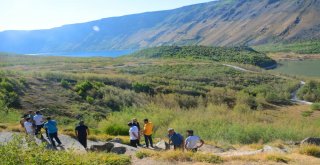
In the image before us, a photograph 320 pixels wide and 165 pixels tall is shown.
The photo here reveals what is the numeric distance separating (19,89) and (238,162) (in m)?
24.8

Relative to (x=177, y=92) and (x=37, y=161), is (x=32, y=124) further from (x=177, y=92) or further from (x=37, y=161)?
(x=177, y=92)

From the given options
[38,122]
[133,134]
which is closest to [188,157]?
[133,134]

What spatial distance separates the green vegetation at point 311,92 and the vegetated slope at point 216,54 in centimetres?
4824

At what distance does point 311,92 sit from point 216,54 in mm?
71171

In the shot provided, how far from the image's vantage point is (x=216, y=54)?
12175 cm

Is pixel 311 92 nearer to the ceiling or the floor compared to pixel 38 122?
nearer to the floor

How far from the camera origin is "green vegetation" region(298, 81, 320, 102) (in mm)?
49031

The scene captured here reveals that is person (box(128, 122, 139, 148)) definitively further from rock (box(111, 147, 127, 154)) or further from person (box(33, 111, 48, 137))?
person (box(33, 111, 48, 137))

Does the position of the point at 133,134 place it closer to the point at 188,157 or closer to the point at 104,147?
the point at 104,147

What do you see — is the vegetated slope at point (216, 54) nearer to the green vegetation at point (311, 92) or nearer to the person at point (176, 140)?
the green vegetation at point (311, 92)

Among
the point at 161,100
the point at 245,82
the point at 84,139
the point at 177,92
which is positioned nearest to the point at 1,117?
the point at 84,139

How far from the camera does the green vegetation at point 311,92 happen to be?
161 feet

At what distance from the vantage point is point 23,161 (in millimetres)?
9914

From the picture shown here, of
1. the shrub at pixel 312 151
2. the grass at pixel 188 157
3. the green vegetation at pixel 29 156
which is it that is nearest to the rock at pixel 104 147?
the grass at pixel 188 157
